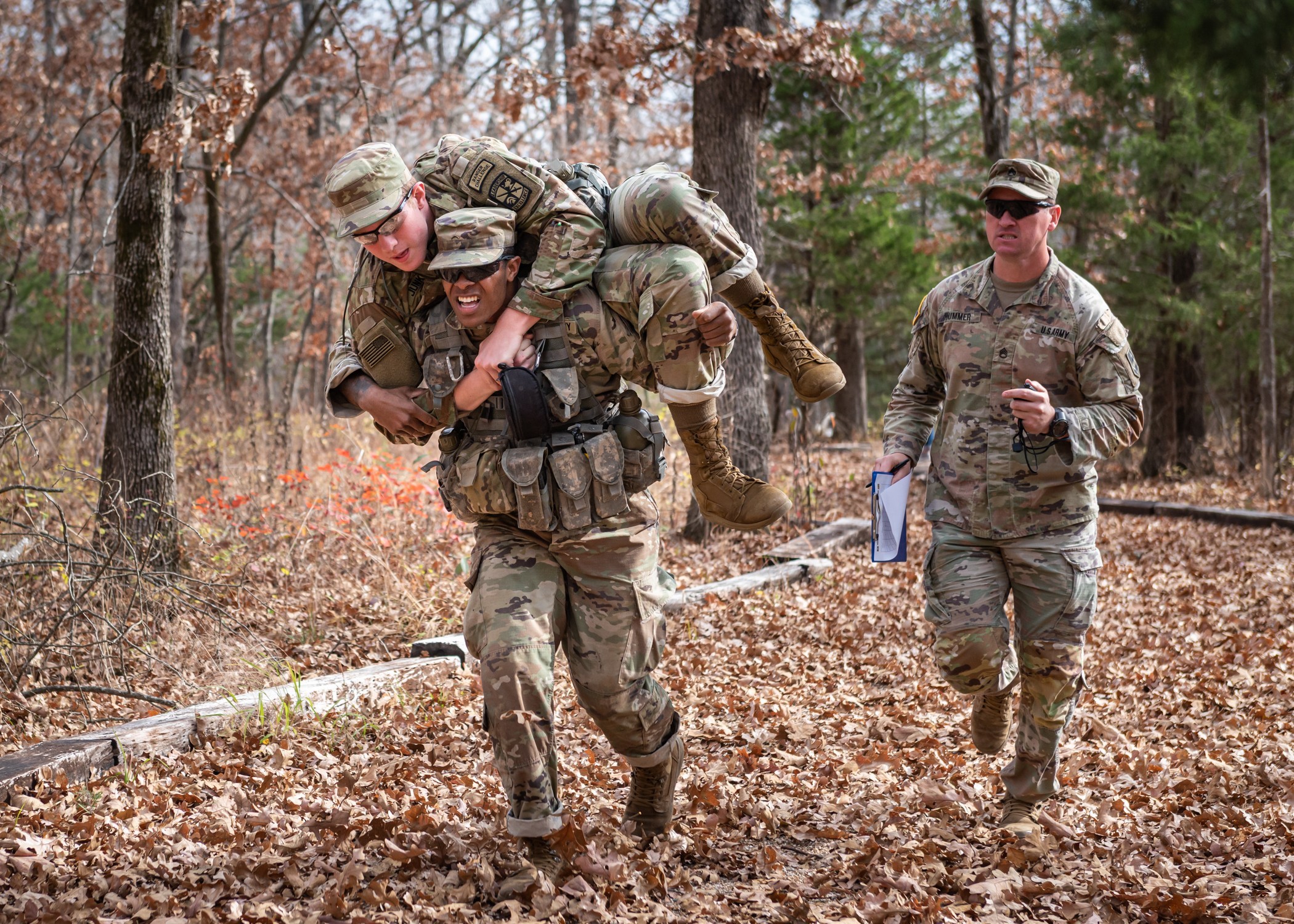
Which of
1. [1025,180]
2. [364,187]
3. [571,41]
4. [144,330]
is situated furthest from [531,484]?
[571,41]

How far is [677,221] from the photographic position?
3.18 m

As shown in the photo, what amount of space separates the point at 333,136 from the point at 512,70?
6.74 metres

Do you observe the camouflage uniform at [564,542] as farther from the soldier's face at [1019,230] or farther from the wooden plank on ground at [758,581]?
the wooden plank on ground at [758,581]

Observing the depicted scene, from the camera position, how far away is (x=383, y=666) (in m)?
5.25

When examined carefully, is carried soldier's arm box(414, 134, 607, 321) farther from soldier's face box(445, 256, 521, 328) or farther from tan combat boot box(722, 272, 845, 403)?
tan combat boot box(722, 272, 845, 403)

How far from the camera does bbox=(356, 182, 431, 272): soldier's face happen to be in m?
3.09

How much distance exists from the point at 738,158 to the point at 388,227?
20.6 ft

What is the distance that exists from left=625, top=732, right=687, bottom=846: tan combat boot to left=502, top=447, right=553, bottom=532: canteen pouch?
0.99 metres

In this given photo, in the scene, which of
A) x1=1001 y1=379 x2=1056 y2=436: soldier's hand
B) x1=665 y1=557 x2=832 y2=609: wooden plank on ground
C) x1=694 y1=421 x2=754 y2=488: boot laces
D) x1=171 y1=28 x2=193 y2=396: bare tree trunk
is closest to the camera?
x1=694 y1=421 x2=754 y2=488: boot laces

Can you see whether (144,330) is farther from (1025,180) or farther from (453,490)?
(1025,180)

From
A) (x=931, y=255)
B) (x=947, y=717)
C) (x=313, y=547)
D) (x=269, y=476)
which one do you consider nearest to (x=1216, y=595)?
(x=947, y=717)

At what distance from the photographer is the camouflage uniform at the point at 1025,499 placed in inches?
148

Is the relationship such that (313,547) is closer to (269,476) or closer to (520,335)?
(269,476)

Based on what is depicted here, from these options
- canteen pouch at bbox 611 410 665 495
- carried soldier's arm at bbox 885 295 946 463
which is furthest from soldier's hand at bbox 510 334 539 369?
carried soldier's arm at bbox 885 295 946 463
